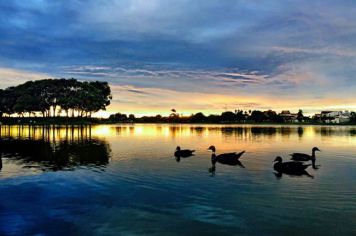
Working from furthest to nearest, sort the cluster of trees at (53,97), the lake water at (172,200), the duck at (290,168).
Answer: the cluster of trees at (53,97), the duck at (290,168), the lake water at (172,200)

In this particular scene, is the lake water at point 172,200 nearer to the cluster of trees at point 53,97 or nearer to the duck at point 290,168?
the duck at point 290,168

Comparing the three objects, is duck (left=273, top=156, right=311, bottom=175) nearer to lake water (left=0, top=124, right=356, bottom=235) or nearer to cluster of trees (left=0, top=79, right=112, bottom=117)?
lake water (left=0, top=124, right=356, bottom=235)

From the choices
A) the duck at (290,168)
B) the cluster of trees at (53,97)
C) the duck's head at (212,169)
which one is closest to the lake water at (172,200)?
the duck's head at (212,169)

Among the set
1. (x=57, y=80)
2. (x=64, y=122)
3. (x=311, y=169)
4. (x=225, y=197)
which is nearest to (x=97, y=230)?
Result: (x=225, y=197)

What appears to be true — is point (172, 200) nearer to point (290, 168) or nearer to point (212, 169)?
point (212, 169)

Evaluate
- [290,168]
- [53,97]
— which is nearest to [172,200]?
[290,168]

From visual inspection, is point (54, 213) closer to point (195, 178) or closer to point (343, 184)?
point (195, 178)

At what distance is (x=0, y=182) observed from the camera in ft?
66.2

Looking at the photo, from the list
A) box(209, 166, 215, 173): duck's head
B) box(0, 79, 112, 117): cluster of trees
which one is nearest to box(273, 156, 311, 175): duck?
box(209, 166, 215, 173): duck's head

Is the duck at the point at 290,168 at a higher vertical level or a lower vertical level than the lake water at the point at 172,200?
higher

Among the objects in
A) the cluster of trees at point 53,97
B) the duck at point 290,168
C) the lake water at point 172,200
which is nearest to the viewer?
the lake water at point 172,200

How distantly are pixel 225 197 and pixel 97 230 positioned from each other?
687 cm

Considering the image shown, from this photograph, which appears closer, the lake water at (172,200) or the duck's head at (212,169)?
the lake water at (172,200)

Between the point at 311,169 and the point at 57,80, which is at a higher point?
the point at 57,80
